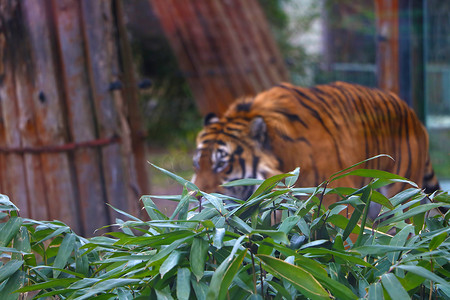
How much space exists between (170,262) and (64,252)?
0.22 m

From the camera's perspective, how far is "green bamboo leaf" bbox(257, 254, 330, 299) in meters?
0.57

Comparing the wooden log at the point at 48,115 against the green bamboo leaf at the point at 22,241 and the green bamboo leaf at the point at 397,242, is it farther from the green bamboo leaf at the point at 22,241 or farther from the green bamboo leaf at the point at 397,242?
the green bamboo leaf at the point at 397,242

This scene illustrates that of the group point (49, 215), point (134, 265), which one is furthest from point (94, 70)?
point (134, 265)

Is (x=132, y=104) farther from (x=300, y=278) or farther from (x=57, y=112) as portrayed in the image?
(x=300, y=278)

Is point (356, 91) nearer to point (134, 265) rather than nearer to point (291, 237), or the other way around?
point (291, 237)

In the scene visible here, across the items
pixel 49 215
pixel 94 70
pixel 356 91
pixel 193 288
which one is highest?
pixel 94 70

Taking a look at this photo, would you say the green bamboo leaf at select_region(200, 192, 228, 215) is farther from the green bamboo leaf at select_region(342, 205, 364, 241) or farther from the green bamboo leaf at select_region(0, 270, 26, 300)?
the green bamboo leaf at select_region(0, 270, 26, 300)

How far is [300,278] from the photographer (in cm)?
58

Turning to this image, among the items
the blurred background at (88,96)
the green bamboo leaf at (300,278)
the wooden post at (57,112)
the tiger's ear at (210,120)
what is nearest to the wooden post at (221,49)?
the blurred background at (88,96)

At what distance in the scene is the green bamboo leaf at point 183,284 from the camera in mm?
582

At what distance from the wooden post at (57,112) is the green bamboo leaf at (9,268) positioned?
95 cm

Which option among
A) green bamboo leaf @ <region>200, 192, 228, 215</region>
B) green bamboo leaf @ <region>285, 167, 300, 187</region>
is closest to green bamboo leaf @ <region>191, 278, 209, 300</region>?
green bamboo leaf @ <region>200, 192, 228, 215</region>

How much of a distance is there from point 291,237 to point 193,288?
6.3 inches

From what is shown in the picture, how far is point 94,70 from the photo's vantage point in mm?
1729
